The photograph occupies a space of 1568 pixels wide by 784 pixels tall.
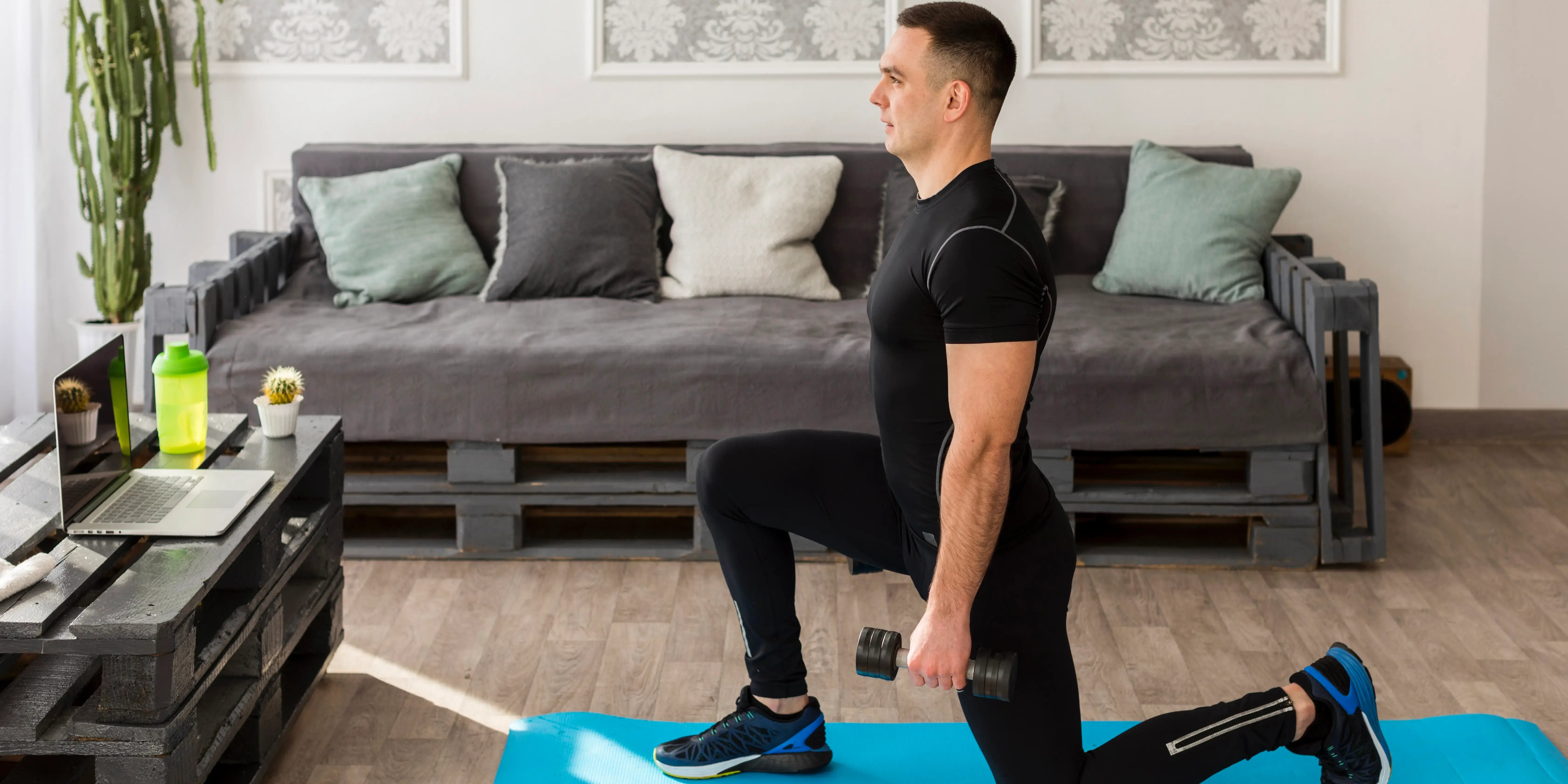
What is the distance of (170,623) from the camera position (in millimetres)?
1642

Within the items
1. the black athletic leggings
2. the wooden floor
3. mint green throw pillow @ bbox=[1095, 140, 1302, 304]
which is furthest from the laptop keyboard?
mint green throw pillow @ bbox=[1095, 140, 1302, 304]

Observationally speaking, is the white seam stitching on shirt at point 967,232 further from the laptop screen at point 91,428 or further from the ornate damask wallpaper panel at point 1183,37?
the ornate damask wallpaper panel at point 1183,37

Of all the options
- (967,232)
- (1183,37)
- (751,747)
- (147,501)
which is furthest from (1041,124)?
(147,501)

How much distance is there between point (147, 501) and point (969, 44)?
1296mm

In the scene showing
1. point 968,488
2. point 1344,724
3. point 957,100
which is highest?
point 957,100

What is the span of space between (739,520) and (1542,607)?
175 centimetres

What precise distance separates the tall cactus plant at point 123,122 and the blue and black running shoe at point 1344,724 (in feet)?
10.5

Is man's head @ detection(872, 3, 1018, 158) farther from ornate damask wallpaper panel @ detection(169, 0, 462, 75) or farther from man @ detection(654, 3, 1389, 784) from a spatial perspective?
ornate damask wallpaper panel @ detection(169, 0, 462, 75)

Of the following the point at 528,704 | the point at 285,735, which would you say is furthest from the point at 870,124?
the point at 285,735

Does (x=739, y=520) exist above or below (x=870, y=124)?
below

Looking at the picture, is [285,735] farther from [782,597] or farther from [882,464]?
[882,464]

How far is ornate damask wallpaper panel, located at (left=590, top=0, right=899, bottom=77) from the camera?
Result: 3.94m

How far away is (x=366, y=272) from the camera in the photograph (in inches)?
140

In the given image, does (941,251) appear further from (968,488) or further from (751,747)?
(751,747)
